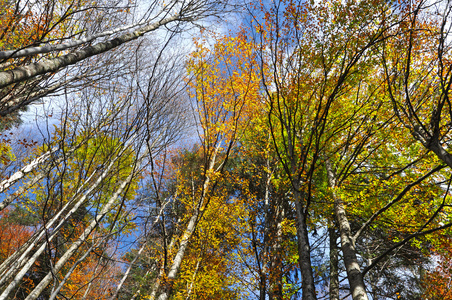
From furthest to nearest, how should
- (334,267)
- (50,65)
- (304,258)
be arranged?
(334,267) < (50,65) < (304,258)

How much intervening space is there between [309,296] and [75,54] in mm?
2994

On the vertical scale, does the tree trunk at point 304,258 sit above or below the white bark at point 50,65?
below

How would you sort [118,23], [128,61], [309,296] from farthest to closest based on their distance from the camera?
[128,61]
[118,23]
[309,296]

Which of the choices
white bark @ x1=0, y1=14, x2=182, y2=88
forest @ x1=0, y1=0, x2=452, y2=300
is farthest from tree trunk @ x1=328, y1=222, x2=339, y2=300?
white bark @ x1=0, y1=14, x2=182, y2=88

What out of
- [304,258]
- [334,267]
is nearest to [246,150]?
[334,267]

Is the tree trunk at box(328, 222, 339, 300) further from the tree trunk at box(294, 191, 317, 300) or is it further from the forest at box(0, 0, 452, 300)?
the tree trunk at box(294, 191, 317, 300)

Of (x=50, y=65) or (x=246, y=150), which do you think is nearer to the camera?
(x=50, y=65)

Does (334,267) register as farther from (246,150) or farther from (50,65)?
(50,65)

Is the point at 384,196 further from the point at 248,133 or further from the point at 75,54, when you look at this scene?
the point at 75,54

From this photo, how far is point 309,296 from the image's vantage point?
1588mm

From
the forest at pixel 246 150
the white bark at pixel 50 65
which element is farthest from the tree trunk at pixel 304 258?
the white bark at pixel 50 65

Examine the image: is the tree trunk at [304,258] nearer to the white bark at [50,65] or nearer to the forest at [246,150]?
the forest at [246,150]

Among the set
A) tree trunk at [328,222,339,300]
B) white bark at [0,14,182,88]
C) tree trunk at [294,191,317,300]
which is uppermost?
tree trunk at [328,222,339,300]

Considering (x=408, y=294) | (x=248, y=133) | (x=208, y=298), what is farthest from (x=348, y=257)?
(x=408, y=294)
